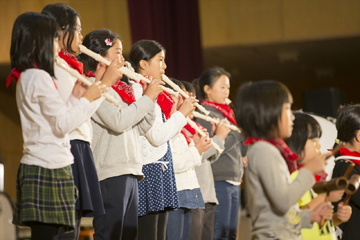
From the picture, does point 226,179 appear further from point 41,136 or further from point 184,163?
point 41,136

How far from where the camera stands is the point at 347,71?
26.1 ft

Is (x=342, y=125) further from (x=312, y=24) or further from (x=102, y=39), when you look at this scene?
(x=312, y=24)

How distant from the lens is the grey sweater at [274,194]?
1445 millimetres

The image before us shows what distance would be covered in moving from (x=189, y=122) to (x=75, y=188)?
1.24m

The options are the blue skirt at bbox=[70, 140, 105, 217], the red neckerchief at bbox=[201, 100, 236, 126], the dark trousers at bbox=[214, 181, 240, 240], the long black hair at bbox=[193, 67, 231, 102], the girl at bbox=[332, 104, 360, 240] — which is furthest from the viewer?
the long black hair at bbox=[193, 67, 231, 102]

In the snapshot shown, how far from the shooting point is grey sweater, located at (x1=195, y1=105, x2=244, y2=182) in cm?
309

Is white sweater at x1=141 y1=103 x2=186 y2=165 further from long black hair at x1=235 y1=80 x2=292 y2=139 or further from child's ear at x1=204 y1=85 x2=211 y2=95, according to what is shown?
child's ear at x1=204 y1=85 x2=211 y2=95

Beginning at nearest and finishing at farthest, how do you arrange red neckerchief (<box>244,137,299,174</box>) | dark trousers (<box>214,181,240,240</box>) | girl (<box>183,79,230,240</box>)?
red neckerchief (<box>244,137,299,174</box>) → girl (<box>183,79,230,240</box>) → dark trousers (<box>214,181,240,240</box>)

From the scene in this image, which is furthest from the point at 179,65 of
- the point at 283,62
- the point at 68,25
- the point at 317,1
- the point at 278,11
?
the point at 68,25

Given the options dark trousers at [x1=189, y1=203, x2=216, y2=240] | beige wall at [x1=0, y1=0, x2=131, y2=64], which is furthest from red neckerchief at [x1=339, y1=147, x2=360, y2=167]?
beige wall at [x1=0, y1=0, x2=131, y2=64]

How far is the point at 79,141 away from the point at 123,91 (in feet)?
1.26

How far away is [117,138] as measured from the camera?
199cm

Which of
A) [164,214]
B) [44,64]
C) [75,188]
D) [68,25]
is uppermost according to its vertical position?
[68,25]

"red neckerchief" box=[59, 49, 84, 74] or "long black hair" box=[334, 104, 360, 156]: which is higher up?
"red neckerchief" box=[59, 49, 84, 74]
